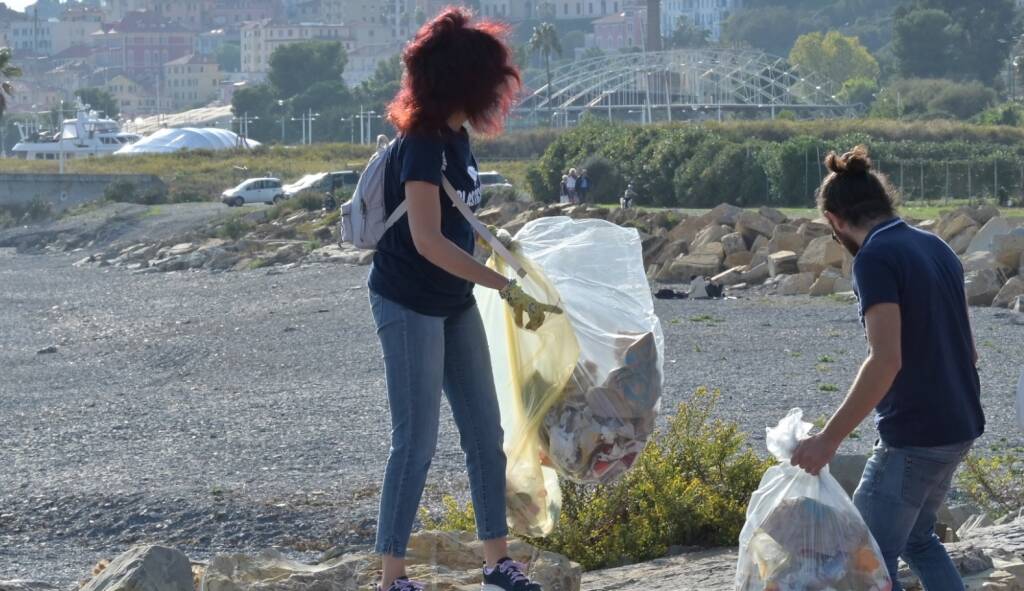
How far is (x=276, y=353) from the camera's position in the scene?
1778 centimetres

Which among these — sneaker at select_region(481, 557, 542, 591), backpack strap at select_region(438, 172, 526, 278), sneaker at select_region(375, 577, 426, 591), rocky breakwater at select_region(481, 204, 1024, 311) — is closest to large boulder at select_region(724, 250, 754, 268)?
rocky breakwater at select_region(481, 204, 1024, 311)

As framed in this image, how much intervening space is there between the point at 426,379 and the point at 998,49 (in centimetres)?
10364

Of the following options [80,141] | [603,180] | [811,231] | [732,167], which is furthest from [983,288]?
[80,141]

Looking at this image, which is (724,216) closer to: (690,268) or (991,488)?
(690,268)

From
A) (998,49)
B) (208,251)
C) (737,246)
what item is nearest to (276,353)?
(737,246)

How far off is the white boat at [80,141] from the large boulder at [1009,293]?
85544 millimetres

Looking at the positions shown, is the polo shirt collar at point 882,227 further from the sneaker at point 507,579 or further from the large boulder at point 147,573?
the large boulder at point 147,573

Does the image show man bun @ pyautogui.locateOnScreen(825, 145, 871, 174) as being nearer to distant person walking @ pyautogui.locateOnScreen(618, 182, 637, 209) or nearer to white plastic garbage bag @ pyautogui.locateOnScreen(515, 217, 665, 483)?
white plastic garbage bag @ pyautogui.locateOnScreen(515, 217, 665, 483)

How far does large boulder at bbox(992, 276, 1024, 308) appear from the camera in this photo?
59.3 feet

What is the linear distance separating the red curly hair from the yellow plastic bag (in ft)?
1.67

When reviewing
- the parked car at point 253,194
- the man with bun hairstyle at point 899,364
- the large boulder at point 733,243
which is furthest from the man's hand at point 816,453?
the parked car at point 253,194

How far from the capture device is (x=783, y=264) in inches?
856

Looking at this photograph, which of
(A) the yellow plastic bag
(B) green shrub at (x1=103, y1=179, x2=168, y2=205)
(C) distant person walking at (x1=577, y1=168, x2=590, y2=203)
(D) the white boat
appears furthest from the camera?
(D) the white boat

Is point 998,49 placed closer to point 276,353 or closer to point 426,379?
point 276,353
